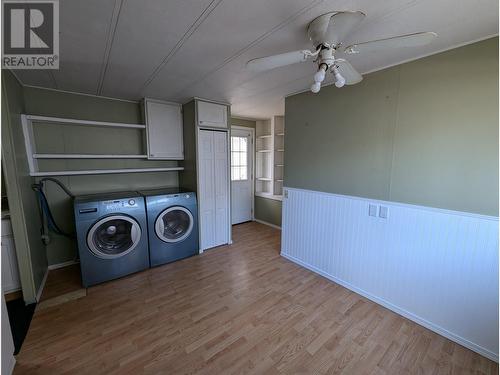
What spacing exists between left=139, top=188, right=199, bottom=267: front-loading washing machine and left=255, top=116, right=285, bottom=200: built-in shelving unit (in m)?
1.87

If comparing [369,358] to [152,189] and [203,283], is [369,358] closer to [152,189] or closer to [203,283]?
[203,283]

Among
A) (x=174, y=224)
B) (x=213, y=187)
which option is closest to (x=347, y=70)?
(x=213, y=187)

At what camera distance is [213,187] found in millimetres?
3312

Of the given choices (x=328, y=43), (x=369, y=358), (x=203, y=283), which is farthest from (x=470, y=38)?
(x=203, y=283)

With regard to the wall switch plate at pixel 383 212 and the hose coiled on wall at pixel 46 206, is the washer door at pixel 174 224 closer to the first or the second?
the hose coiled on wall at pixel 46 206

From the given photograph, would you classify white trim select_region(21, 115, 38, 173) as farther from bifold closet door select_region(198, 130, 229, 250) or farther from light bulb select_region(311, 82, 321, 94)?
light bulb select_region(311, 82, 321, 94)

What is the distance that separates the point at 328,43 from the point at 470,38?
1095 millimetres

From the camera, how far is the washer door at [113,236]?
2414 millimetres

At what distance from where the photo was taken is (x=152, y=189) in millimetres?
3291

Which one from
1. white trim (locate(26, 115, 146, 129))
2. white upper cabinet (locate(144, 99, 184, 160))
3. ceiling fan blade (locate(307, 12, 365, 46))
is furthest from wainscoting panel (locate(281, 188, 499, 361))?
white trim (locate(26, 115, 146, 129))

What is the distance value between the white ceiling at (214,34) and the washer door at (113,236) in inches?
59.0

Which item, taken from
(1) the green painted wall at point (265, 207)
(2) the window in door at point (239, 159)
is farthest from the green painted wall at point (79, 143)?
(1) the green painted wall at point (265, 207)

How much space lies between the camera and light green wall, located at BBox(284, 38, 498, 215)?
5.17 feet

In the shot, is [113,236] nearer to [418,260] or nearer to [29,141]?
[29,141]
